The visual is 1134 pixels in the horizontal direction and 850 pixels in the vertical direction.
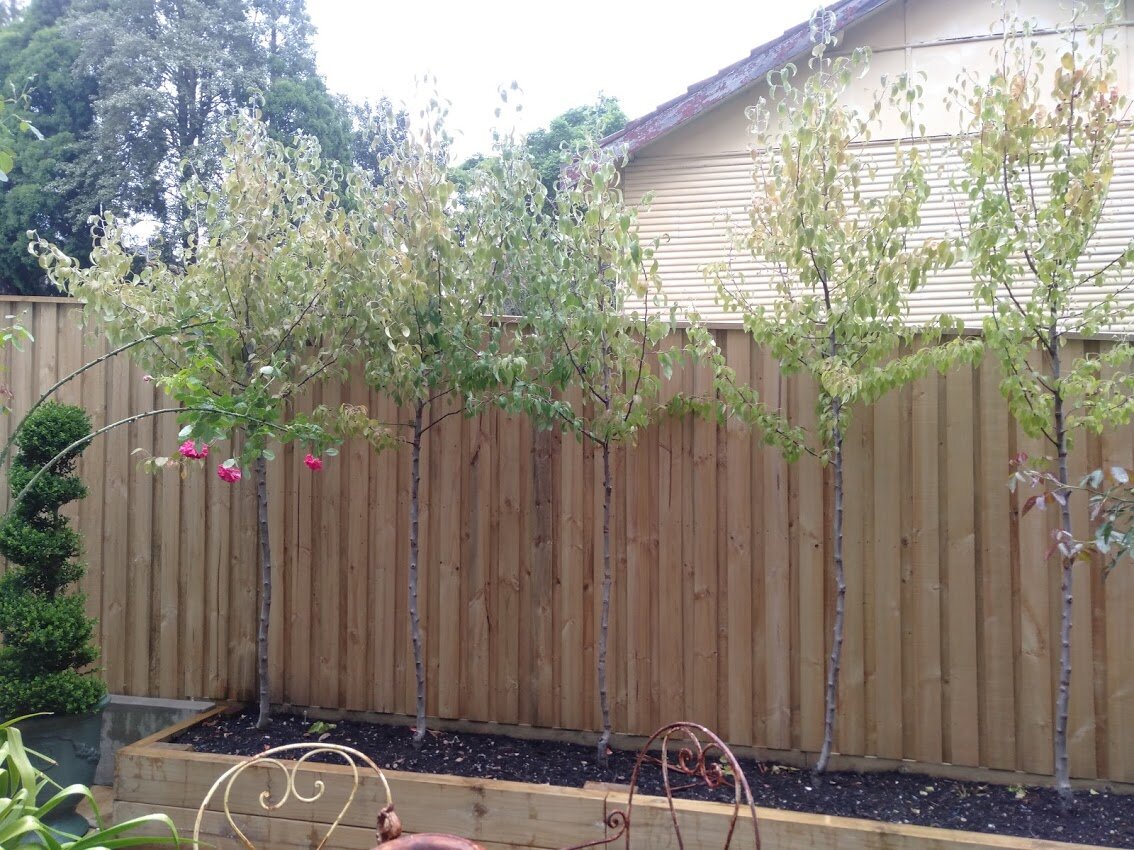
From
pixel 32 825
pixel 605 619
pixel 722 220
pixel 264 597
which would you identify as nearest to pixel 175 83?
pixel 722 220

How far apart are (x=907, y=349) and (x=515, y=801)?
2.43 meters

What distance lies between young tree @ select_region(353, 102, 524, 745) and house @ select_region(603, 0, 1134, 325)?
9.66 feet

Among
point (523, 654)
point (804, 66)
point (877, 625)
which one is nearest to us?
point (877, 625)

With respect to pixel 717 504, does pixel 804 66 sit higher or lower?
higher

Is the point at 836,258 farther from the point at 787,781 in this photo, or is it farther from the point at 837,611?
the point at 787,781

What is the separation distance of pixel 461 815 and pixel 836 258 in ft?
8.38

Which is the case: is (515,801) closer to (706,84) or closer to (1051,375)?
(1051,375)

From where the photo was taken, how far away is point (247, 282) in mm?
3934

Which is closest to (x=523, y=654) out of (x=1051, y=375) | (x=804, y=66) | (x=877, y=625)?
(x=877, y=625)

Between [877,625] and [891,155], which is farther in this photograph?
[891,155]

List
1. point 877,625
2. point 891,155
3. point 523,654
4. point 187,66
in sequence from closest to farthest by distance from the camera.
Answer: point 877,625 → point 523,654 → point 891,155 → point 187,66

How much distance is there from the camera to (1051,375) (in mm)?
3441

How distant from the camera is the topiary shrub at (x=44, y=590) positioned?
394cm

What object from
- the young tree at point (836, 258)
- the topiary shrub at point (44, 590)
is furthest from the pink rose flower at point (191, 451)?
the young tree at point (836, 258)
